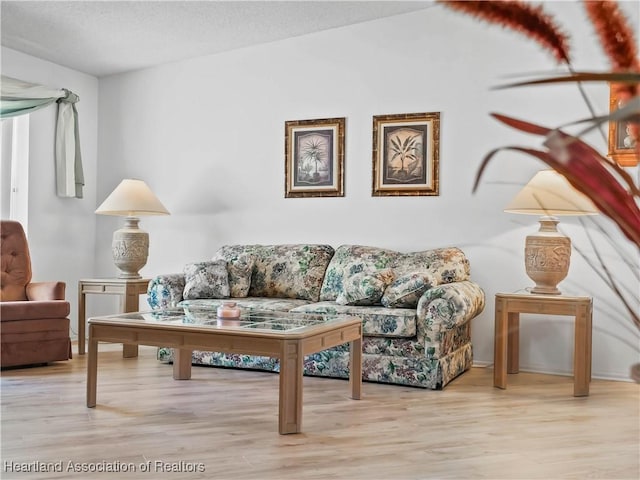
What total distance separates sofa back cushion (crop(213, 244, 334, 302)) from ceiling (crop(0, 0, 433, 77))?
174 centimetres

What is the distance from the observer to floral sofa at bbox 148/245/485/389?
12.7 ft

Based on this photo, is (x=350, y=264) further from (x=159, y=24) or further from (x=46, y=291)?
(x=159, y=24)

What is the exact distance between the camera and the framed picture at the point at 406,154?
4.86 meters

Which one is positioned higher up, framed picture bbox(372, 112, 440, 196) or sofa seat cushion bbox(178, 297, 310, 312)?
framed picture bbox(372, 112, 440, 196)

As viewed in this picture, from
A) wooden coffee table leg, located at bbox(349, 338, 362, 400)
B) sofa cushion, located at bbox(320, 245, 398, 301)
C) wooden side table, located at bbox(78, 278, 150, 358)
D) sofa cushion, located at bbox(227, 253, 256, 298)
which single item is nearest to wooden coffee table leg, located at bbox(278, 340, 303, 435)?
wooden coffee table leg, located at bbox(349, 338, 362, 400)

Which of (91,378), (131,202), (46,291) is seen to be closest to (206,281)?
(131,202)

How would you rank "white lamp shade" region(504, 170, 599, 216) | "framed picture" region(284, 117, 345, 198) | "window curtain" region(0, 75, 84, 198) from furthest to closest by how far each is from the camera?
"window curtain" region(0, 75, 84, 198)
"framed picture" region(284, 117, 345, 198)
"white lamp shade" region(504, 170, 599, 216)

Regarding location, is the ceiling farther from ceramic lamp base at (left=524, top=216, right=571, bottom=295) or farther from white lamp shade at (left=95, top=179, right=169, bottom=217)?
ceramic lamp base at (left=524, top=216, right=571, bottom=295)

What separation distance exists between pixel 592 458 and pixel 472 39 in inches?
124

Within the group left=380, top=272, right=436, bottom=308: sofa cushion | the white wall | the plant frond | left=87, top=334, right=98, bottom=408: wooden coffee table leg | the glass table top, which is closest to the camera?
the plant frond

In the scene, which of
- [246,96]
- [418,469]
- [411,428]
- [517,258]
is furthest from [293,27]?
[418,469]

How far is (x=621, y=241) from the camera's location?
14.5 ft

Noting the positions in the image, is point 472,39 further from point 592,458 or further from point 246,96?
point 592,458

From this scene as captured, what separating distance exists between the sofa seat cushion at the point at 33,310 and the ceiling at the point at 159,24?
205cm
